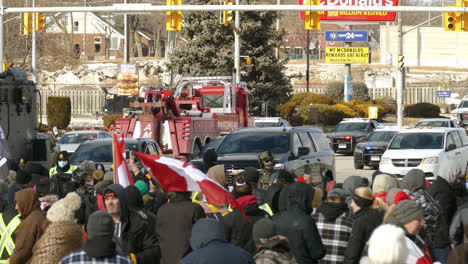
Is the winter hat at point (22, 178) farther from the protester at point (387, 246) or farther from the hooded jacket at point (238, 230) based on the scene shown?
the protester at point (387, 246)

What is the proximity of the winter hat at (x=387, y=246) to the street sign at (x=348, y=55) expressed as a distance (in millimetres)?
63800

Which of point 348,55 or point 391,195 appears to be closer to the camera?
point 391,195

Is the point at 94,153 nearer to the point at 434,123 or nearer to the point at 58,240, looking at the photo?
the point at 58,240

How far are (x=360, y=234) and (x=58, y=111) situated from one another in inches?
1780

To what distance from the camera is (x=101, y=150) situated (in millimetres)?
19766

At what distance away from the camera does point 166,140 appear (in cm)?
2720

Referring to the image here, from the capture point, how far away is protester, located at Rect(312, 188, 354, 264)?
9312 millimetres

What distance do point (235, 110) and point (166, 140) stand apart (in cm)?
854

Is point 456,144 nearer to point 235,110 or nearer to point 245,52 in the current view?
point 235,110

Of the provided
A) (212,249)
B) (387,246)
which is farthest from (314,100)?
(387,246)

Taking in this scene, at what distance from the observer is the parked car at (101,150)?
1945 cm

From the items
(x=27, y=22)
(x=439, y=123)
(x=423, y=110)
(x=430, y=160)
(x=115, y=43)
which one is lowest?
(x=430, y=160)

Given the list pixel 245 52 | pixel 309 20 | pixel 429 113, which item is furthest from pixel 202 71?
pixel 309 20

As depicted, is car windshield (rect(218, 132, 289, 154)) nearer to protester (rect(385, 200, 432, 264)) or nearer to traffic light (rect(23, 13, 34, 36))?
protester (rect(385, 200, 432, 264))
